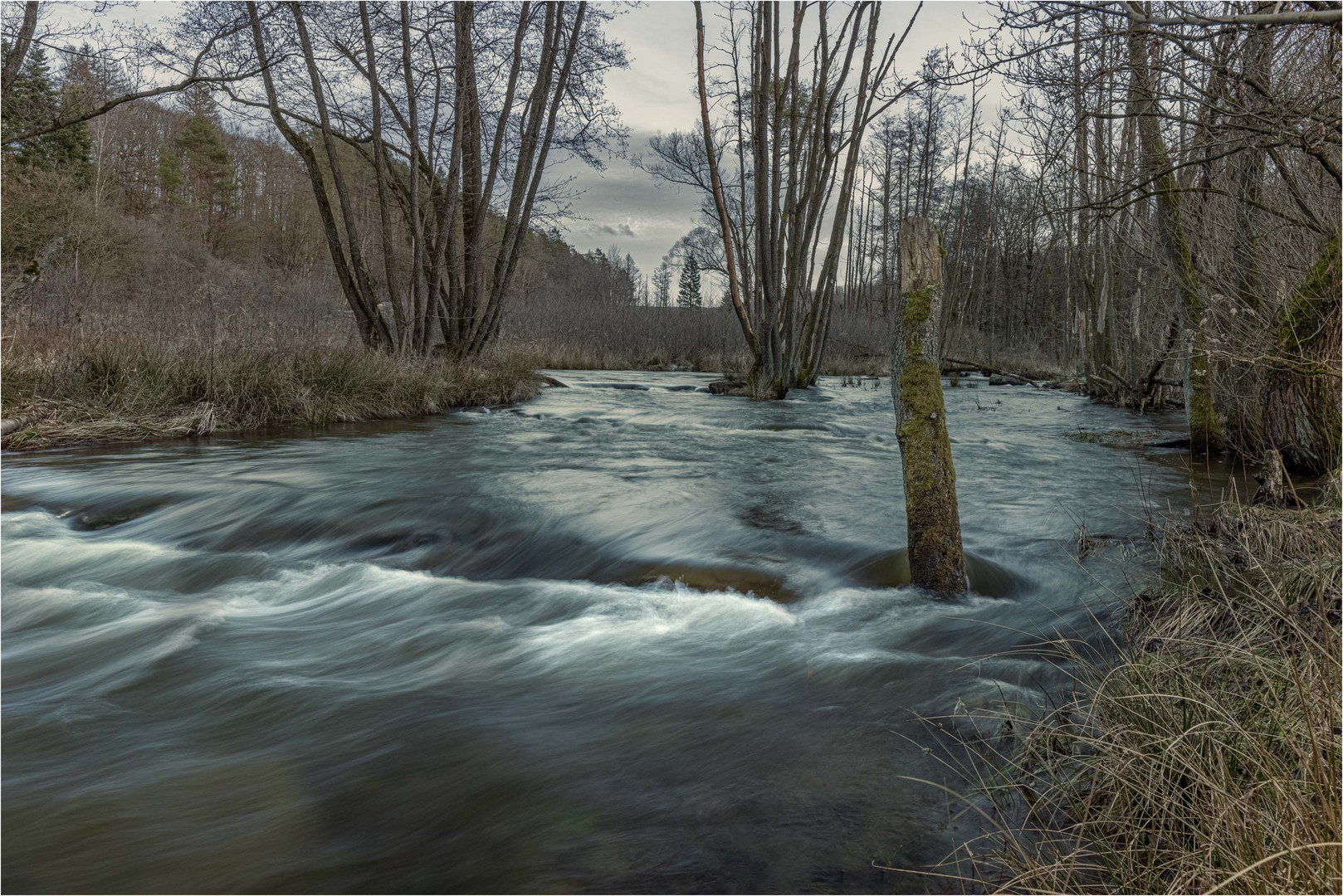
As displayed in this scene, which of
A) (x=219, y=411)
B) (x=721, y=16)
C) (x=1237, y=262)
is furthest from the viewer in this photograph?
(x=721, y=16)

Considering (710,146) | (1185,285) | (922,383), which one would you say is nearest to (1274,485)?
(922,383)

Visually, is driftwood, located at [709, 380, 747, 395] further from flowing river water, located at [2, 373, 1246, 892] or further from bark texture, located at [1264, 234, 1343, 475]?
bark texture, located at [1264, 234, 1343, 475]

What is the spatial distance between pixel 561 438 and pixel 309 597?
5969 millimetres

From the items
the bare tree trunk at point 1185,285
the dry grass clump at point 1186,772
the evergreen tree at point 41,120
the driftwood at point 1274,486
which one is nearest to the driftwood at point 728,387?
the bare tree trunk at point 1185,285

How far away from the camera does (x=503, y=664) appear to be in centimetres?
401

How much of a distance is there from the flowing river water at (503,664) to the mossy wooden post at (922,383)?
0.65 m

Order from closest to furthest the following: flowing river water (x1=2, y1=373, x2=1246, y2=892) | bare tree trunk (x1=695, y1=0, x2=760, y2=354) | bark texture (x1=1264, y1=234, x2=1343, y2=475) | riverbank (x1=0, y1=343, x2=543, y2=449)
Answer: flowing river water (x1=2, y1=373, x2=1246, y2=892) < bark texture (x1=1264, y1=234, x2=1343, y2=475) < riverbank (x1=0, y1=343, x2=543, y2=449) < bare tree trunk (x1=695, y1=0, x2=760, y2=354)

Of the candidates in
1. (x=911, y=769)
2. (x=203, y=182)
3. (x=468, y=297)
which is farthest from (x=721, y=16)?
(x=203, y=182)

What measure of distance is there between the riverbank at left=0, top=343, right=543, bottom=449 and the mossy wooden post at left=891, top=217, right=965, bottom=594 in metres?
9.02

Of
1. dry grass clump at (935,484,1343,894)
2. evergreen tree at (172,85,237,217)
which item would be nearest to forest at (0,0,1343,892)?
dry grass clump at (935,484,1343,894)

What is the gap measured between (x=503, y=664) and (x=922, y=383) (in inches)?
102

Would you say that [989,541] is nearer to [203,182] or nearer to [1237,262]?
[1237,262]

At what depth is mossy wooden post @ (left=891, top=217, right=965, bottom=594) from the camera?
407cm

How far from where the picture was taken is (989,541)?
226 inches
